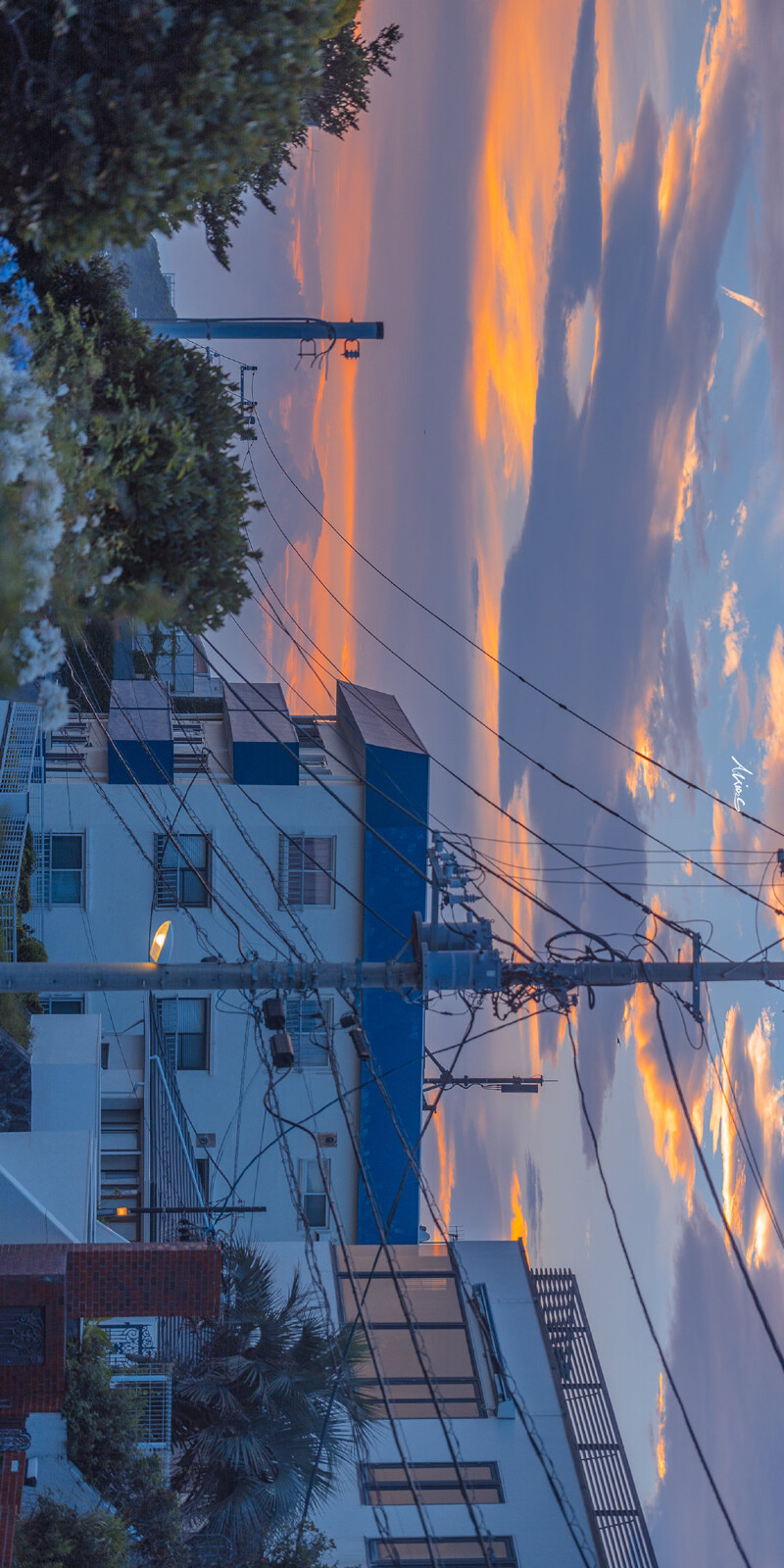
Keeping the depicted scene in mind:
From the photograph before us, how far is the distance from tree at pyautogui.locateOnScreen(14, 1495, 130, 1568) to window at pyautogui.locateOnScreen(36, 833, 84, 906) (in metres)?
15.4

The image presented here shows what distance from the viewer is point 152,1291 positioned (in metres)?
17.7

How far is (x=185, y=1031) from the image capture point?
3103cm

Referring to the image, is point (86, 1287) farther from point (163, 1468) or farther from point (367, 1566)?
point (367, 1566)

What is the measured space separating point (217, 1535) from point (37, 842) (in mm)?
15702

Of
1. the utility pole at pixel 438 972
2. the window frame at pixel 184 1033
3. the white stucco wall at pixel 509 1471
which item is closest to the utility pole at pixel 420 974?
the utility pole at pixel 438 972

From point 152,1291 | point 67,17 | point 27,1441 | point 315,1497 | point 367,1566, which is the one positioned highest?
point 67,17

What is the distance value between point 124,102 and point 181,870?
22013mm

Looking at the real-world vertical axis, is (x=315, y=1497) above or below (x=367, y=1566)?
above

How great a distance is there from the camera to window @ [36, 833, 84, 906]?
99.0 ft

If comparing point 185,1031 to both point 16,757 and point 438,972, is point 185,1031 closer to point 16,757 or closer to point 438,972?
point 16,757

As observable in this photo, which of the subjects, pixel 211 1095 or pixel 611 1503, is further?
pixel 211 1095

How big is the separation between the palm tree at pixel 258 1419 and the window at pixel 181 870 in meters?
11.6

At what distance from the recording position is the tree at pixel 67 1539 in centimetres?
1582

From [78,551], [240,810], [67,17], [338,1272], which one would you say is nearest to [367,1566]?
[338,1272]
